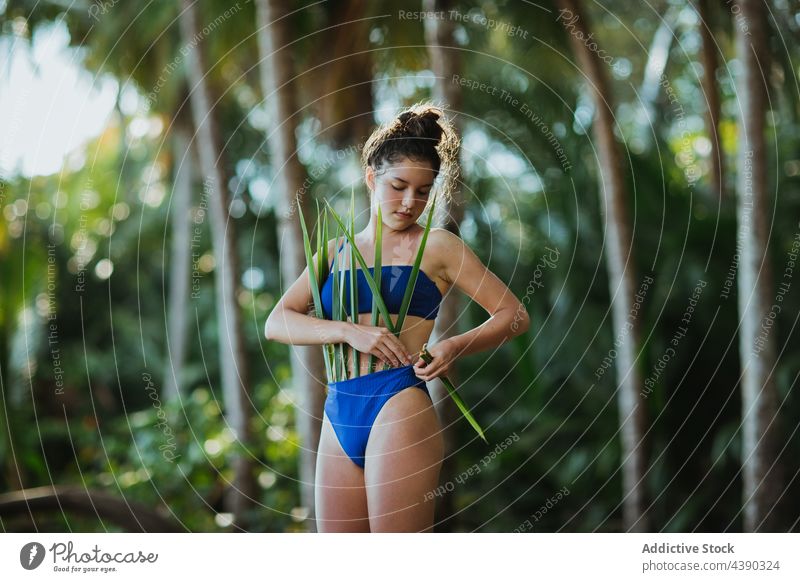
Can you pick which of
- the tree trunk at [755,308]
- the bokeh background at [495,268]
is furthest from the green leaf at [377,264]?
the tree trunk at [755,308]

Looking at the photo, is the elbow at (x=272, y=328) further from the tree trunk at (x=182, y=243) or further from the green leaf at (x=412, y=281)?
the tree trunk at (x=182, y=243)

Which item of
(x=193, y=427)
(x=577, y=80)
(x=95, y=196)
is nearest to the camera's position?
(x=193, y=427)

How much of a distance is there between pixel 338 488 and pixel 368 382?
0.30m

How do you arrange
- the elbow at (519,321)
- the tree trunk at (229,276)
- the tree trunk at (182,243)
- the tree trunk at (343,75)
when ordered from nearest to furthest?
the elbow at (519,321) → the tree trunk at (229,276) → the tree trunk at (343,75) → the tree trunk at (182,243)

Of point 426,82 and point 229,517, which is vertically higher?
point 426,82

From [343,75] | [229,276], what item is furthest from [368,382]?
[343,75]

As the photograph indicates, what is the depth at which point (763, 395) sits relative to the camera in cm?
410

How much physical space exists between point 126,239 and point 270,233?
2405 millimetres

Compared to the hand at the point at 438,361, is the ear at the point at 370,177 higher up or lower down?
higher up

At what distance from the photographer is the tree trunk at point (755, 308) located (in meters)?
4.05

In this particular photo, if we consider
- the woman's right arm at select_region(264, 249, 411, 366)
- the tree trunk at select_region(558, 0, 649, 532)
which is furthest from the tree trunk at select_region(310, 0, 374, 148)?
the woman's right arm at select_region(264, 249, 411, 366)

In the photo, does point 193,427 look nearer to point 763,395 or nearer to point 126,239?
point 763,395

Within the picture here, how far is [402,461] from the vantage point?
6.97 ft
